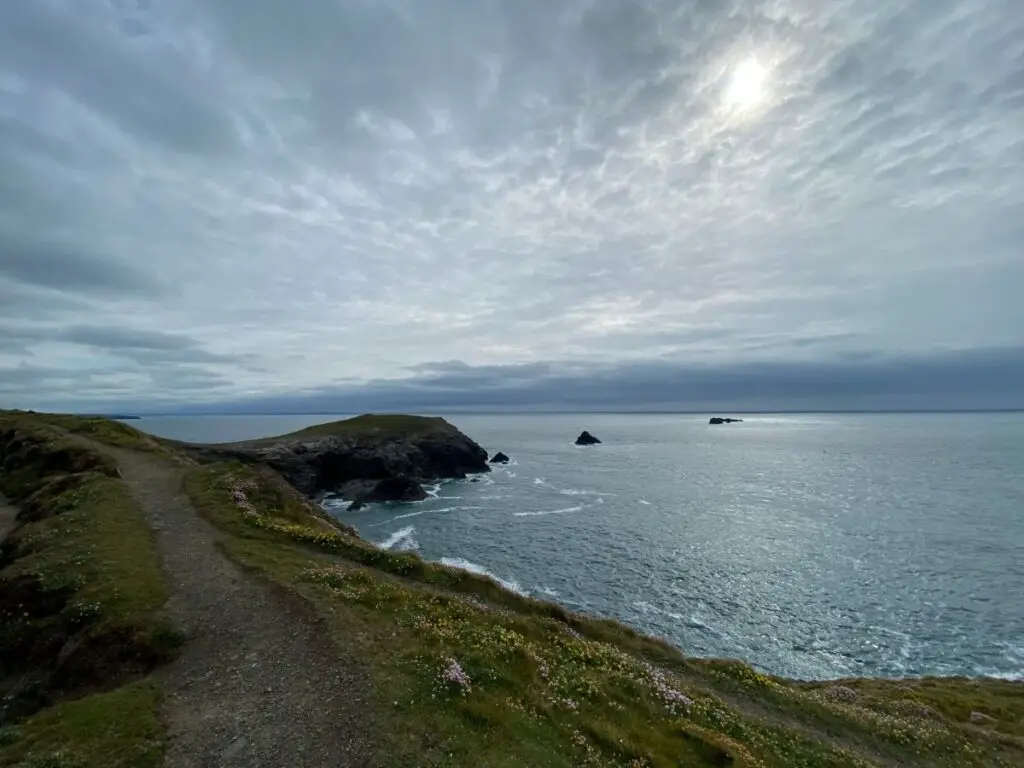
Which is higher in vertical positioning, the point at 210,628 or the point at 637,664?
the point at 210,628

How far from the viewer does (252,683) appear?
1708 centimetres

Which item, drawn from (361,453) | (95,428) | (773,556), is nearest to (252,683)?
(773,556)

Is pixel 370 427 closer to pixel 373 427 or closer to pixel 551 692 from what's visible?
pixel 373 427

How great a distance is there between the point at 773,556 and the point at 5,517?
77264mm

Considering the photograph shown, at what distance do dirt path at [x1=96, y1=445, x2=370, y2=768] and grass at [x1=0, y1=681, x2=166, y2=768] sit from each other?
1.94 ft

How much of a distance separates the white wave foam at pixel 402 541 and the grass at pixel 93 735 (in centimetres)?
5127

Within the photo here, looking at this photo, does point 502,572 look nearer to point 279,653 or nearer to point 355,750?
point 279,653

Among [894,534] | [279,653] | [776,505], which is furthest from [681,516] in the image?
[279,653]

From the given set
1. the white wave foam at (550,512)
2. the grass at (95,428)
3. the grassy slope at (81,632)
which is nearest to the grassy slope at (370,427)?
the grass at (95,428)

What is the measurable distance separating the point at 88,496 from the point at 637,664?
3829 cm

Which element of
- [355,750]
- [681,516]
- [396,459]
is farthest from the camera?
[396,459]

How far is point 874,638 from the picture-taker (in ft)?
144

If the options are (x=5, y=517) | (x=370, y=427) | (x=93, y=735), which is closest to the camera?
(x=93, y=735)

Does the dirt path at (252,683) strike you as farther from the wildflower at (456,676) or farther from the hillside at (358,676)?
the wildflower at (456,676)
